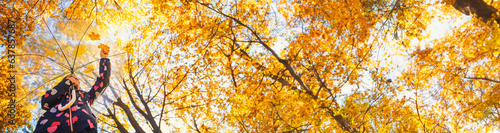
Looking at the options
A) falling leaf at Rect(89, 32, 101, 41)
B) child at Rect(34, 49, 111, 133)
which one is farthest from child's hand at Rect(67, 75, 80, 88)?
falling leaf at Rect(89, 32, 101, 41)

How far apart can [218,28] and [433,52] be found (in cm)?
1025

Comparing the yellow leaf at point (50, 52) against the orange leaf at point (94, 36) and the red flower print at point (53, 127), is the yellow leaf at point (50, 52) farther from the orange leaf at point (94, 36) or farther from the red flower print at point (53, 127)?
the red flower print at point (53, 127)

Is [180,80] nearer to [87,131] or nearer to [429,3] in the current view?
[87,131]

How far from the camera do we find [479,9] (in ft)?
22.7

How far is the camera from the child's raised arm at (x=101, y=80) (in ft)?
10.1

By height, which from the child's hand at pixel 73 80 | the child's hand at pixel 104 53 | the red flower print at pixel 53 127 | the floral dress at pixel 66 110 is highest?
the child's hand at pixel 104 53

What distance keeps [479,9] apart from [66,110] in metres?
9.72

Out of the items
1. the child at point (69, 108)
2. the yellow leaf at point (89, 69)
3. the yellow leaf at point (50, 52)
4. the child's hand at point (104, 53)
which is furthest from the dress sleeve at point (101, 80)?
the yellow leaf at point (50, 52)

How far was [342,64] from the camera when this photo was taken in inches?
359

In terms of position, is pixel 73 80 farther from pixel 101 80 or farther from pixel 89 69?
pixel 89 69

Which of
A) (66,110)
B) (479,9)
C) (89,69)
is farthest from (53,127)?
(479,9)

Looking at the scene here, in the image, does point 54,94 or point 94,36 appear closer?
point 54,94

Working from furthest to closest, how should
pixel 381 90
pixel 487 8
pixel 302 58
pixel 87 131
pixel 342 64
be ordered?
1. pixel 381 90
2. pixel 342 64
3. pixel 302 58
4. pixel 487 8
5. pixel 87 131

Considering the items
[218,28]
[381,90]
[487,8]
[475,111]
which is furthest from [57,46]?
[475,111]
